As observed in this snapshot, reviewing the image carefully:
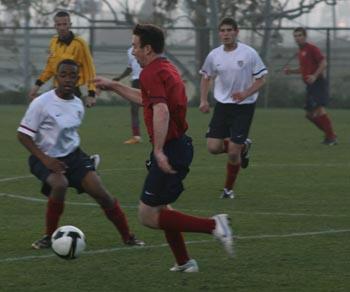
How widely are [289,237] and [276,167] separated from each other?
19.5 feet

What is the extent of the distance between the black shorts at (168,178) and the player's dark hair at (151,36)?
659 mm

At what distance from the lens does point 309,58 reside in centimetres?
2022

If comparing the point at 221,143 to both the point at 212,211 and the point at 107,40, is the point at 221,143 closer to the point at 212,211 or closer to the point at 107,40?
the point at 212,211

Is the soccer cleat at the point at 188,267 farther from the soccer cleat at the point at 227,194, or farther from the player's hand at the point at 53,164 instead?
the soccer cleat at the point at 227,194

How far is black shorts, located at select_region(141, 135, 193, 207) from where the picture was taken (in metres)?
7.97

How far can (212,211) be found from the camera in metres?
11.4

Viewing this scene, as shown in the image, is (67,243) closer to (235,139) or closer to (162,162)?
(162,162)

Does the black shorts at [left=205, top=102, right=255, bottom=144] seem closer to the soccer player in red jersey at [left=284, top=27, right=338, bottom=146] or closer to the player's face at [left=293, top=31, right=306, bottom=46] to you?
the soccer player in red jersey at [left=284, top=27, right=338, bottom=146]

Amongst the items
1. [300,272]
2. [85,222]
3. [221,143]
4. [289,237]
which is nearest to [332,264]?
[300,272]

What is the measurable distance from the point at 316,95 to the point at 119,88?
39.4 ft

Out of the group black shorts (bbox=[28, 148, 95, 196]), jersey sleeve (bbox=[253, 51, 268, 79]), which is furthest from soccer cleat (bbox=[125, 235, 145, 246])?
jersey sleeve (bbox=[253, 51, 268, 79])

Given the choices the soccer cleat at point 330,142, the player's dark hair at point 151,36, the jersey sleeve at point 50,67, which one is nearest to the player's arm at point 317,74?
the soccer cleat at point 330,142

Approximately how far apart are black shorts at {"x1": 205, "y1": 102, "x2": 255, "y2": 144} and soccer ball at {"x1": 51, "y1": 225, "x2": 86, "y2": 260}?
14.1 feet

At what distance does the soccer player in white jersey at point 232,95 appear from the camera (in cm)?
1248
